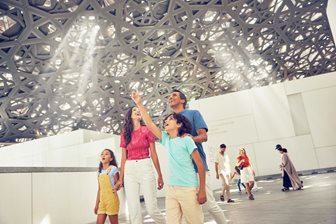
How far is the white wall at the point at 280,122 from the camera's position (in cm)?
1266

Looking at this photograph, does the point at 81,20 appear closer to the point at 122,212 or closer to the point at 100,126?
the point at 100,126

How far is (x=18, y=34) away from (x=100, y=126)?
1070cm

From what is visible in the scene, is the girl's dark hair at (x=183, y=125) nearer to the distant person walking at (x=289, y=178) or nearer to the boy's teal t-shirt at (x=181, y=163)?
the boy's teal t-shirt at (x=181, y=163)

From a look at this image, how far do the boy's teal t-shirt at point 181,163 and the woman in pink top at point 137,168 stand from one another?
59 centimetres

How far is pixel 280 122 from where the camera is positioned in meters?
13.2

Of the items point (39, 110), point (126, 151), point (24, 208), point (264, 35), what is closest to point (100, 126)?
point (39, 110)

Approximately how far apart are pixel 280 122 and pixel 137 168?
38.6 feet

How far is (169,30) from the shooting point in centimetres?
1839

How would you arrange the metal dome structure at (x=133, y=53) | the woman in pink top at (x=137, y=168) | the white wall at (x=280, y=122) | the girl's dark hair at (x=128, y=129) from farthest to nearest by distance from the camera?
the metal dome structure at (x=133, y=53), the white wall at (x=280, y=122), the girl's dark hair at (x=128, y=129), the woman in pink top at (x=137, y=168)

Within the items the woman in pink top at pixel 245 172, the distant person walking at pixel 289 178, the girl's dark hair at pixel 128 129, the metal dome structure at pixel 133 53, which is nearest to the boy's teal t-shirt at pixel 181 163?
the girl's dark hair at pixel 128 129

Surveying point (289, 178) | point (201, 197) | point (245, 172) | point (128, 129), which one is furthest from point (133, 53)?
point (201, 197)

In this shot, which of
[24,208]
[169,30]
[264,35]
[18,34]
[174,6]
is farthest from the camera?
[264,35]

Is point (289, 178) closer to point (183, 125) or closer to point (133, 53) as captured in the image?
point (183, 125)

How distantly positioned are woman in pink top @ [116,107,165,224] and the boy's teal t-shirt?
586 mm
